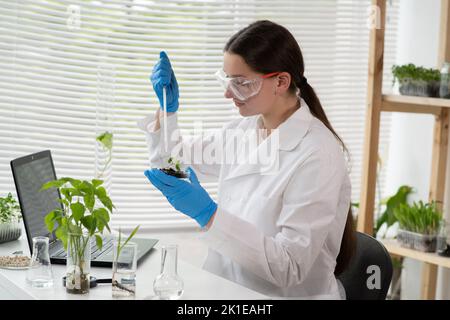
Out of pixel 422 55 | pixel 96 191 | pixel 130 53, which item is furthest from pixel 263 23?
pixel 422 55

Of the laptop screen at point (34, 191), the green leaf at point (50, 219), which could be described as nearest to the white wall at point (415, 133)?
the laptop screen at point (34, 191)

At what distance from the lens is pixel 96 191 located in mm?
1646

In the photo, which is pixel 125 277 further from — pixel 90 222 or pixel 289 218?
pixel 289 218

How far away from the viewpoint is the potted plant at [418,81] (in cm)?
298

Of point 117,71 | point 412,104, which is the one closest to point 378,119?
point 412,104

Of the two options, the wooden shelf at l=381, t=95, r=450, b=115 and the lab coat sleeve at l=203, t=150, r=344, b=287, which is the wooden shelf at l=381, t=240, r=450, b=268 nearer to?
the wooden shelf at l=381, t=95, r=450, b=115

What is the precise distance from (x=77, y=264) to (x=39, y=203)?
417 millimetres

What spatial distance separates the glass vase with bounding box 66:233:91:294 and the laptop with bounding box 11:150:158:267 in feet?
0.81

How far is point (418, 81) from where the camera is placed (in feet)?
9.87

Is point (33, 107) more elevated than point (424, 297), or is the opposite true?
point (33, 107)

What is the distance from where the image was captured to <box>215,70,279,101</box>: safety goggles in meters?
1.98

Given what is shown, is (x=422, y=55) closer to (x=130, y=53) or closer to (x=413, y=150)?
(x=413, y=150)

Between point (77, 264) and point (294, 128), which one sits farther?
point (294, 128)

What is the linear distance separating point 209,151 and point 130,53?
0.79m
